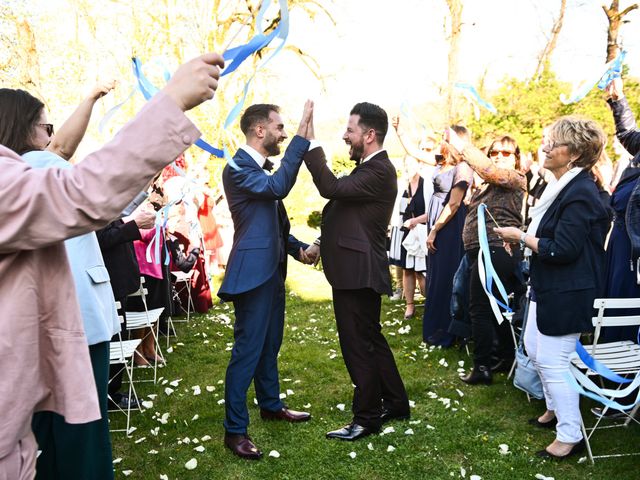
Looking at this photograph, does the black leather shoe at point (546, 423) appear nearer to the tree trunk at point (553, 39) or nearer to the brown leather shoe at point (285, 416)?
the brown leather shoe at point (285, 416)

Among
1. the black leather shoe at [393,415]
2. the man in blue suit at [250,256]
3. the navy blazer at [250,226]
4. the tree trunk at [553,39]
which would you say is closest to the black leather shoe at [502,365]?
the black leather shoe at [393,415]

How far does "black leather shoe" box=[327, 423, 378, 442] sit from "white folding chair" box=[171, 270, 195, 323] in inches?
179

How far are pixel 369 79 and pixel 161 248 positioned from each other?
9837 mm

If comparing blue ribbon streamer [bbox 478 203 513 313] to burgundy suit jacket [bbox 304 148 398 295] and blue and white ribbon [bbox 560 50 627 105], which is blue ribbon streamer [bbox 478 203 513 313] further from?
blue and white ribbon [bbox 560 50 627 105]

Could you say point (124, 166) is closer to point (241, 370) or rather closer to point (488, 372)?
point (241, 370)

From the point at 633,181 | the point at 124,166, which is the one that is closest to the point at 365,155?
the point at 633,181

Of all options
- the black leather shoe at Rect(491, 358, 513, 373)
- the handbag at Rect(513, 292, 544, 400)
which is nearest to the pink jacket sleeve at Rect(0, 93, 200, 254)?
the handbag at Rect(513, 292, 544, 400)

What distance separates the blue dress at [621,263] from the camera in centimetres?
501

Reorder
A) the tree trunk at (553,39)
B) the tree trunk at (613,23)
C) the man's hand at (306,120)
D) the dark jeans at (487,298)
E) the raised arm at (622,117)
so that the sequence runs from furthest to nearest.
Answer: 1. the tree trunk at (553,39)
2. the tree trunk at (613,23)
3. the dark jeans at (487,298)
4. the raised arm at (622,117)
5. the man's hand at (306,120)

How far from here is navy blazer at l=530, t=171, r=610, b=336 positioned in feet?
12.3

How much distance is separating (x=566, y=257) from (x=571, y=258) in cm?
4

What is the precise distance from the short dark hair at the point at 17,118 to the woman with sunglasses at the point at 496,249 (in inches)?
139

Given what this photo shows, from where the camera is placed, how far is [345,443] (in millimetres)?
4363

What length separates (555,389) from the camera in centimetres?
399
